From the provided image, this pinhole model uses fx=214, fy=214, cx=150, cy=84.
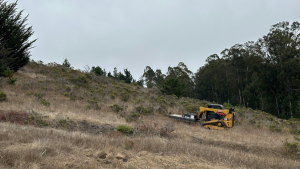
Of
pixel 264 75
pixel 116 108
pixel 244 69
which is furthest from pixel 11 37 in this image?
pixel 244 69

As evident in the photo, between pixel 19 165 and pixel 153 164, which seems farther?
pixel 153 164

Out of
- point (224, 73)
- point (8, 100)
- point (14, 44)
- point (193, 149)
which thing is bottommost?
point (193, 149)

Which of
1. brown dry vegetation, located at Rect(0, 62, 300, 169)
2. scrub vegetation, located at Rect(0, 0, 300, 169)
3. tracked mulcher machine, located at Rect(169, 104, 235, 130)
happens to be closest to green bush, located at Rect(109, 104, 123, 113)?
scrub vegetation, located at Rect(0, 0, 300, 169)

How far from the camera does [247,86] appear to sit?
39.9 meters

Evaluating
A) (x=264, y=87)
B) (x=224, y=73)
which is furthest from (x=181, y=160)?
(x=224, y=73)

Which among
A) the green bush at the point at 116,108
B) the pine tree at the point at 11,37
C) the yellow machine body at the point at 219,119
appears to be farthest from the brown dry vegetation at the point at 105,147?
the pine tree at the point at 11,37

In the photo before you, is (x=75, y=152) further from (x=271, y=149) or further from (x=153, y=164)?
(x=271, y=149)

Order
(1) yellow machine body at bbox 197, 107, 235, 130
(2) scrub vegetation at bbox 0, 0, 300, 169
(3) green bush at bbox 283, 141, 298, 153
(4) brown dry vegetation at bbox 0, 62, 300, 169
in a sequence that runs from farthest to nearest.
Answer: (1) yellow machine body at bbox 197, 107, 235, 130, (3) green bush at bbox 283, 141, 298, 153, (2) scrub vegetation at bbox 0, 0, 300, 169, (4) brown dry vegetation at bbox 0, 62, 300, 169

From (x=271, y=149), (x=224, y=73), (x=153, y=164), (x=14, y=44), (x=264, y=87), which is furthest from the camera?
(x=224, y=73)

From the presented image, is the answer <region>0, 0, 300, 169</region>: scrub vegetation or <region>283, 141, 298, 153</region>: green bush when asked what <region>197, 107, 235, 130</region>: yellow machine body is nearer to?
<region>0, 0, 300, 169</region>: scrub vegetation

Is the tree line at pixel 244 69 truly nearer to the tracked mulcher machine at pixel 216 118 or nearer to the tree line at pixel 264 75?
the tree line at pixel 264 75

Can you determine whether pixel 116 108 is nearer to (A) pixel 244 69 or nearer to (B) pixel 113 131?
(B) pixel 113 131

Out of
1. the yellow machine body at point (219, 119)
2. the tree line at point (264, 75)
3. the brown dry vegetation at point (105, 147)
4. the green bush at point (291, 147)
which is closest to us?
the brown dry vegetation at point (105, 147)

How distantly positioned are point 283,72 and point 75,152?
3148 centimetres
